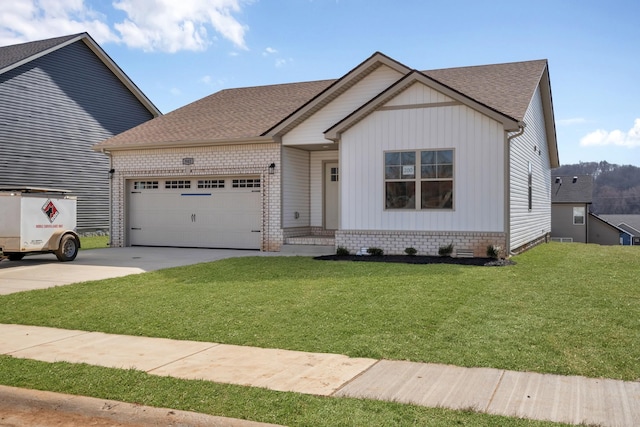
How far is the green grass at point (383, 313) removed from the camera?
20.9 ft

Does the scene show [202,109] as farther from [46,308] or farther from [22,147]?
[46,308]

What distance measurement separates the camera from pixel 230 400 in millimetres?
5227

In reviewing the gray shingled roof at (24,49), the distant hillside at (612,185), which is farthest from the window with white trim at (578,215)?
the distant hillside at (612,185)

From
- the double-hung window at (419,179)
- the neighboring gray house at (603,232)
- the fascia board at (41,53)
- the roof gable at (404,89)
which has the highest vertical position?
the fascia board at (41,53)

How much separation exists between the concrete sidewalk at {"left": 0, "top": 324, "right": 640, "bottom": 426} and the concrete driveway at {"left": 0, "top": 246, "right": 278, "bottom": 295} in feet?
16.7

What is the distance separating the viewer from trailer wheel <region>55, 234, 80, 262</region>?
16.4 meters

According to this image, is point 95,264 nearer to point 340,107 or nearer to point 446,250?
point 340,107

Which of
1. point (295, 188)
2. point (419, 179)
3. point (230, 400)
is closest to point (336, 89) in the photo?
point (295, 188)

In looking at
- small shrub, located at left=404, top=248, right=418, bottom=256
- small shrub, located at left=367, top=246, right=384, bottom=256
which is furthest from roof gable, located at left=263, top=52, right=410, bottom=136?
small shrub, located at left=404, top=248, right=418, bottom=256

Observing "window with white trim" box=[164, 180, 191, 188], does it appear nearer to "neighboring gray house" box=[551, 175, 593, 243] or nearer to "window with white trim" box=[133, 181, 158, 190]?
"window with white trim" box=[133, 181, 158, 190]

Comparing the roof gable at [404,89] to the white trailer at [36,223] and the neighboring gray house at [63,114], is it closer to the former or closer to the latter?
the white trailer at [36,223]

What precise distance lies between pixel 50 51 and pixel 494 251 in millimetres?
21137

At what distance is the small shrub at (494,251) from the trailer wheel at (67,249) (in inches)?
439

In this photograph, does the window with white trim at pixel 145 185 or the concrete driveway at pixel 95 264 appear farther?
the window with white trim at pixel 145 185
